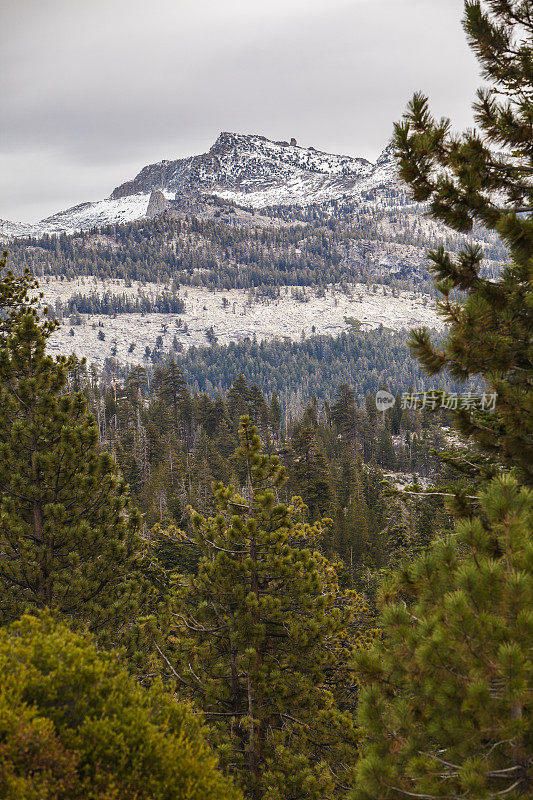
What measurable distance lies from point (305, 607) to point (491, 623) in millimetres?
6909

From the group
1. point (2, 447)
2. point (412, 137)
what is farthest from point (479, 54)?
point (2, 447)

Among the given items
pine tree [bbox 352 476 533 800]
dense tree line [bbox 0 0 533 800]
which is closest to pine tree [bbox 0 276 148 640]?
dense tree line [bbox 0 0 533 800]

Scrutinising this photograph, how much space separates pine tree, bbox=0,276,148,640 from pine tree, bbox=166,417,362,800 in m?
1.97

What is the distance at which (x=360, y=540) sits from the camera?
1741 inches

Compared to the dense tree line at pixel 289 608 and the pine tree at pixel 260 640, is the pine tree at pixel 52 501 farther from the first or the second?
the pine tree at pixel 260 640

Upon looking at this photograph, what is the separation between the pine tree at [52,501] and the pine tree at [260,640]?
1.97 m

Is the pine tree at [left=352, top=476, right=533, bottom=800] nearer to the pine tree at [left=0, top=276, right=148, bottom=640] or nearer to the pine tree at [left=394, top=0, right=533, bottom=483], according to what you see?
the pine tree at [left=394, top=0, right=533, bottom=483]

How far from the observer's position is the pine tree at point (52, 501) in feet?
34.3

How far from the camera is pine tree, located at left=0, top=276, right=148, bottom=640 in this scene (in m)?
10.5

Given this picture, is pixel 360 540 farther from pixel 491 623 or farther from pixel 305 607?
pixel 491 623

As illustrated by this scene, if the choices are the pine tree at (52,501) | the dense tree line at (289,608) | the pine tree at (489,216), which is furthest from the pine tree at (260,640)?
the pine tree at (489,216)

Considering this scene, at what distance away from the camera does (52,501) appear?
1092 centimetres

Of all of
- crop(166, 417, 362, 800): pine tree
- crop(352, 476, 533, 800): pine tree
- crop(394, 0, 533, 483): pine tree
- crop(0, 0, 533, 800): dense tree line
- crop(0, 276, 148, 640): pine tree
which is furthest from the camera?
crop(0, 276, 148, 640): pine tree

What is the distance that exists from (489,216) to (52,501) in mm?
9759
